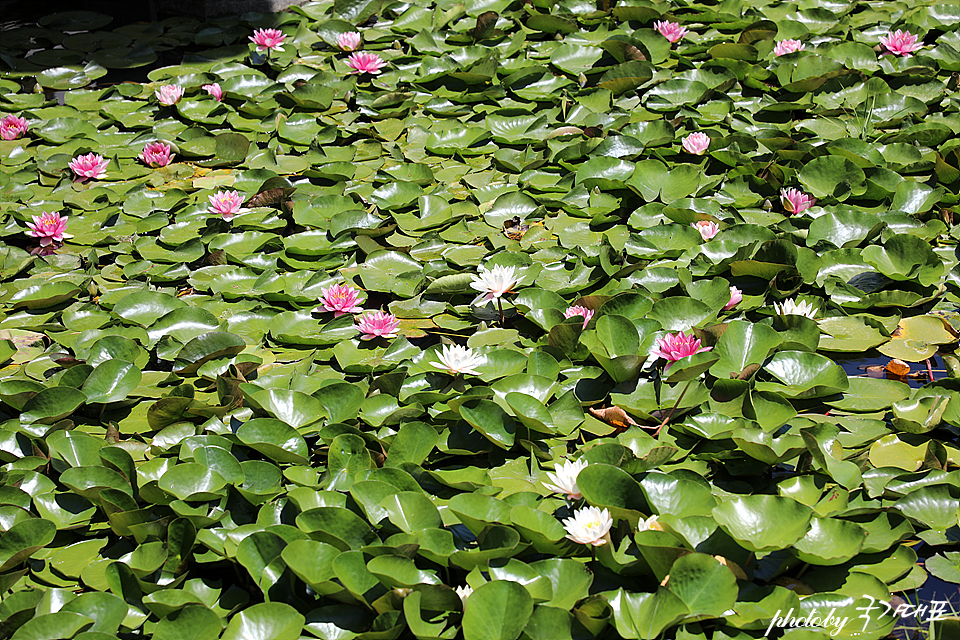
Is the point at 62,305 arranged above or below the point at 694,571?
below

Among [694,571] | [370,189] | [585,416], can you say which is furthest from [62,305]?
[694,571]

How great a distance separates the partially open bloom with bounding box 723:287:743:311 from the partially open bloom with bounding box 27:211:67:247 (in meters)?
2.33

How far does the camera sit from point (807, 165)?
2.84 metres

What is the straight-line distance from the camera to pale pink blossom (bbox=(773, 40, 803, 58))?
12.2 feet

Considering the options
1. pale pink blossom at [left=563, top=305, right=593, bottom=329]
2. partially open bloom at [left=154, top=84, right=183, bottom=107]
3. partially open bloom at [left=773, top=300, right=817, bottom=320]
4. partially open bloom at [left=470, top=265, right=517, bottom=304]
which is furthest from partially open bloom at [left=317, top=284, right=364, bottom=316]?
partially open bloom at [left=154, top=84, right=183, bottom=107]

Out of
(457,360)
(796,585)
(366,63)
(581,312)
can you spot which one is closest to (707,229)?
(581,312)

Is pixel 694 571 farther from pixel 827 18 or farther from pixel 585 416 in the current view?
pixel 827 18

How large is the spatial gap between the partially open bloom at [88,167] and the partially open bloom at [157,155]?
0.17m

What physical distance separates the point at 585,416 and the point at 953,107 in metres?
2.44

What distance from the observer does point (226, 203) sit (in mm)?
2889

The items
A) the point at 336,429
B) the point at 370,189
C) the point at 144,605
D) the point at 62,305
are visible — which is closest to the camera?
the point at 144,605

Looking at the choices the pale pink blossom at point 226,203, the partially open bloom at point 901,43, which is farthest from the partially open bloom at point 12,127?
the partially open bloom at point 901,43

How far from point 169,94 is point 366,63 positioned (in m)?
0.95

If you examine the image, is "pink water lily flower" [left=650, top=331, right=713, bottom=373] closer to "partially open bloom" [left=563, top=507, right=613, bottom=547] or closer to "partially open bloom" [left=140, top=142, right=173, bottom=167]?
"partially open bloom" [left=563, top=507, right=613, bottom=547]
